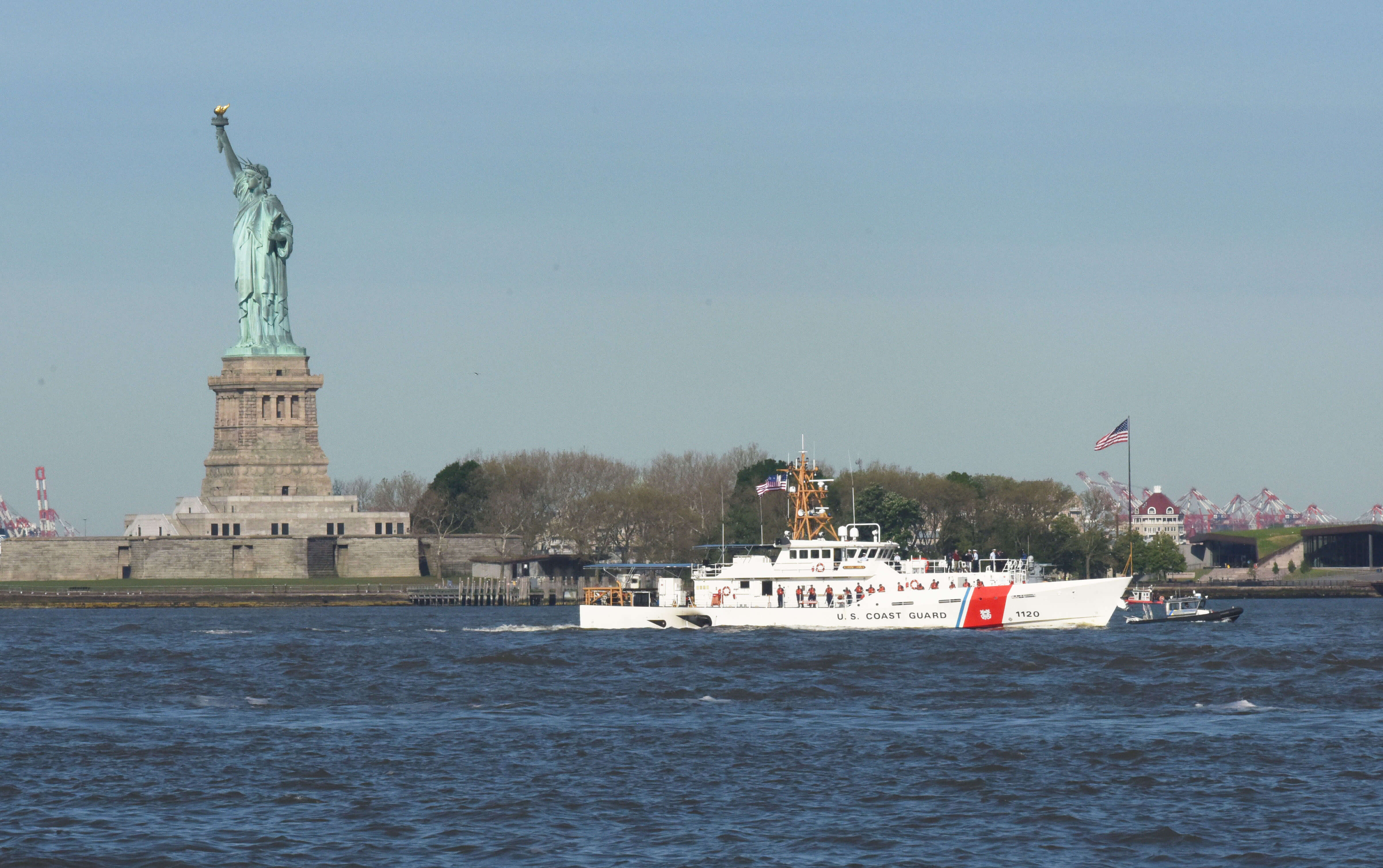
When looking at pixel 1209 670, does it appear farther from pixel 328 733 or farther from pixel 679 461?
pixel 679 461

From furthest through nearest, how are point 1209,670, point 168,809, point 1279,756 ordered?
point 1209,670
point 1279,756
point 168,809

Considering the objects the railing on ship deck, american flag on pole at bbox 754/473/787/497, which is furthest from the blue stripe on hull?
the railing on ship deck

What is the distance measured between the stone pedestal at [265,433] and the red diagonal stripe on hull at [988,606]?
8352cm

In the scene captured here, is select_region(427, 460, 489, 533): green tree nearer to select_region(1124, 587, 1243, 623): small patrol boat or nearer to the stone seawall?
the stone seawall

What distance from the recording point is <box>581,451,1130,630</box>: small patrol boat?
263ft

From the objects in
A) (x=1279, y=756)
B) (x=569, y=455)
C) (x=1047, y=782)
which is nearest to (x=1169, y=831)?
(x=1047, y=782)

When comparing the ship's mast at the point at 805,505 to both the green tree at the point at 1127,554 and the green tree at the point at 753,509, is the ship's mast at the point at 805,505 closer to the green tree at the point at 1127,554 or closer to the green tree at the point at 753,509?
the green tree at the point at 753,509

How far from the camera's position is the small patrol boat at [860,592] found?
8012cm

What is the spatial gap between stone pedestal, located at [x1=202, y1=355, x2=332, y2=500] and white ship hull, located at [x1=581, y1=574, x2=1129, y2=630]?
74.6m

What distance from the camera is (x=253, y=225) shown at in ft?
504

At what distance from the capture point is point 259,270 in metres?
153

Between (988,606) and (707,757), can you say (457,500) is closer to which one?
(988,606)

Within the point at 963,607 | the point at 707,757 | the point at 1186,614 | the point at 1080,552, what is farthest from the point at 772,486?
the point at 1080,552

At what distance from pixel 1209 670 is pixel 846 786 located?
27346 mm
